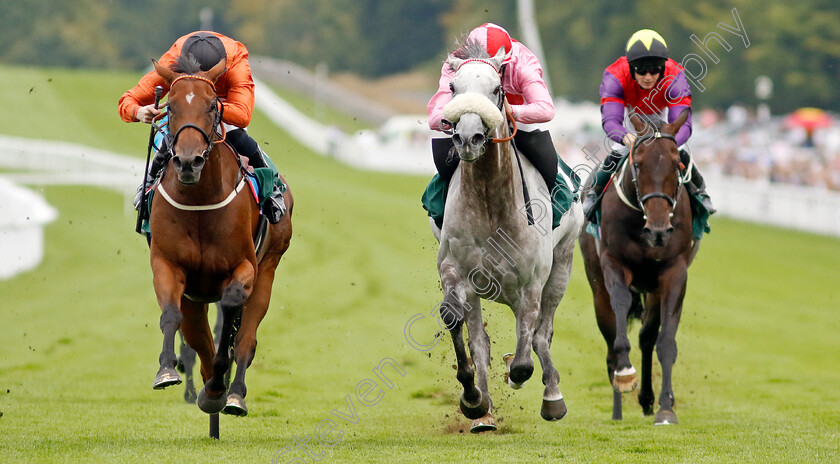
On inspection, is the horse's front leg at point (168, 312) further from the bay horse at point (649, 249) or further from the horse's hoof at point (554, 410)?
the bay horse at point (649, 249)

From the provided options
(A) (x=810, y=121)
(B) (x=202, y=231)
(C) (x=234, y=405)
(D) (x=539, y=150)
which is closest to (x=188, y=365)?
(C) (x=234, y=405)

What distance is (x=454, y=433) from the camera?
8.17m

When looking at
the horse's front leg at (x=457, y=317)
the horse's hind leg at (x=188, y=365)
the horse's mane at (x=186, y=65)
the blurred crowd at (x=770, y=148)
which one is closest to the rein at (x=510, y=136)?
the horse's front leg at (x=457, y=317)

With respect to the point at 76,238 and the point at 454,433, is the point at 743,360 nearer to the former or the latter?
the point at 454,433

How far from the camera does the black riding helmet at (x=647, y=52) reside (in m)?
8.59

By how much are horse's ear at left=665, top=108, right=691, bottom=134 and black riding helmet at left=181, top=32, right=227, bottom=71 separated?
3.17 m

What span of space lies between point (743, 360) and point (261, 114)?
37.9m

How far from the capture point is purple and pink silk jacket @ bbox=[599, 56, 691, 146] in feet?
28.4

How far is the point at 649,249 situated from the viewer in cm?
852

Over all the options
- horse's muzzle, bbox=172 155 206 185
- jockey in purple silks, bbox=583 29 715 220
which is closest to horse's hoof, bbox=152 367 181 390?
horse's muzzle, bbox=172 155 206 185

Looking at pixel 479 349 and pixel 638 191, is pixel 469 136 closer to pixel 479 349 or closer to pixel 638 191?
pixel 479 349

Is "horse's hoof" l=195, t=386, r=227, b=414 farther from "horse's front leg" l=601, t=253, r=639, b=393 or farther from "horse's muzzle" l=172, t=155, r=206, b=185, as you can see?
"horse's front leg" l=601, t=253, r=639, b=393

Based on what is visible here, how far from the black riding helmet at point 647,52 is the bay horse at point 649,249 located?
1.67 ft

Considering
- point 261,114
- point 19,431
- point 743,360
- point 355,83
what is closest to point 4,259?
point 19,431
